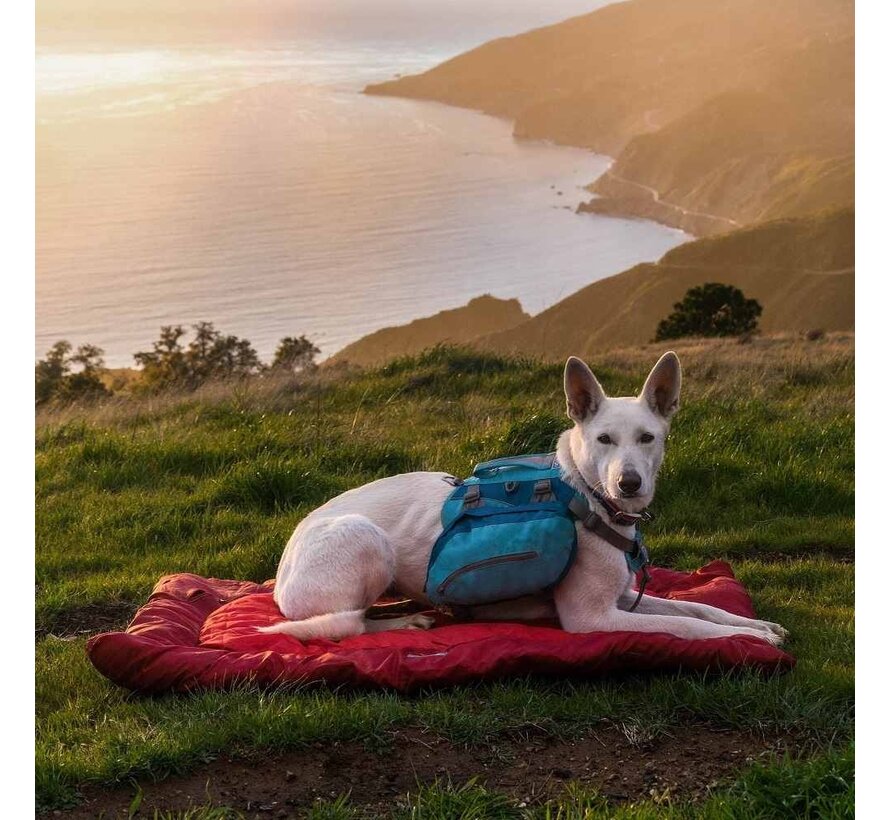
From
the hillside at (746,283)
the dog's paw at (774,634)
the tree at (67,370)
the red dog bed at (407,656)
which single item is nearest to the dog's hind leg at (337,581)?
the red dog bed at (407,656)

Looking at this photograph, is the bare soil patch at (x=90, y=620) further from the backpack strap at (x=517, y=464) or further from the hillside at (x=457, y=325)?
the hillside at (x=457, y=325)

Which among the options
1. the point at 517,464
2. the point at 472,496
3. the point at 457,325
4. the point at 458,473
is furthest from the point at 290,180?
the point at 472,496

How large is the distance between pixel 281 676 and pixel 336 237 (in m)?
18.9

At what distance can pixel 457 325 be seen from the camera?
2069 centimetres

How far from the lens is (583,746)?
4.63 m

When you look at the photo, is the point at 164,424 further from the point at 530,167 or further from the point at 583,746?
the point at 530,167

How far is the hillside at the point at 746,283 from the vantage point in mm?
21531

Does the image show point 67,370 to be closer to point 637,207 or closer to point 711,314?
point 637,207

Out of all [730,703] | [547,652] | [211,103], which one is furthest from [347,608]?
[211,103]

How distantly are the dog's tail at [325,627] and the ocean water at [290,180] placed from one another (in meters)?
15.4

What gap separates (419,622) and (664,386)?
181 centimetres

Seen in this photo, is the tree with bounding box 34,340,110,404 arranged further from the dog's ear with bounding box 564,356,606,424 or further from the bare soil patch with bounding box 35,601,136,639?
the dog's ear with bounding box 564,356,606,424

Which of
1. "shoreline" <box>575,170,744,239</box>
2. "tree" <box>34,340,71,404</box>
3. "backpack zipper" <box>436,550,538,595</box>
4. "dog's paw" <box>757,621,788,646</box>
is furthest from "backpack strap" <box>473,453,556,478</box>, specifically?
"shoreline" <box>575,170,744,239</box>

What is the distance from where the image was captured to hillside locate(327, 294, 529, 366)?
64.4ft
